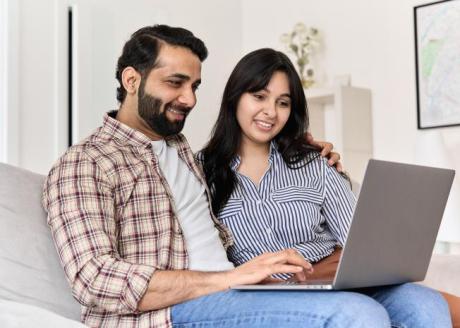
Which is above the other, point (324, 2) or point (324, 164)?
point (324, 2)

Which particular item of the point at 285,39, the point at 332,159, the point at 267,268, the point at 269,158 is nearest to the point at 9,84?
the point at 285,39

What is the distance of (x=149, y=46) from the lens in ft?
5.77

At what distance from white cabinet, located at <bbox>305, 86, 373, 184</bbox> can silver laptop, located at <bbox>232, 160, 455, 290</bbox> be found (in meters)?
1.81

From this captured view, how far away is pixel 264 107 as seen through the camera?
1.93 metres

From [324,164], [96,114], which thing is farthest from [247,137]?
[96,114]

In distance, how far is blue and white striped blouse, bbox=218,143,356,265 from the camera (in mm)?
1824

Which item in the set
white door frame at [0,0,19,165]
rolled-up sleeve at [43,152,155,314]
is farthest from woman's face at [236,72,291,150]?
white door frame at [0,0,19,165]

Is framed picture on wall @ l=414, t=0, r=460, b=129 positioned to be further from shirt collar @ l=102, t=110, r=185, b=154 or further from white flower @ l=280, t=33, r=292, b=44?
shirt collar @ l=102, t=110, r=185, b=154

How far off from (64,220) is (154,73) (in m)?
0.47

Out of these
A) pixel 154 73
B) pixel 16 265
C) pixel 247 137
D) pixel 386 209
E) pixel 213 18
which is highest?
pixel 213 18

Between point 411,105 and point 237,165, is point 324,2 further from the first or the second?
point 237,165

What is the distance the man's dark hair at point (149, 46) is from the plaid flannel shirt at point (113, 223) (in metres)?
0.17

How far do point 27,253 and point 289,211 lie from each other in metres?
0.67

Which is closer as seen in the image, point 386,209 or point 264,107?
point 386,209
